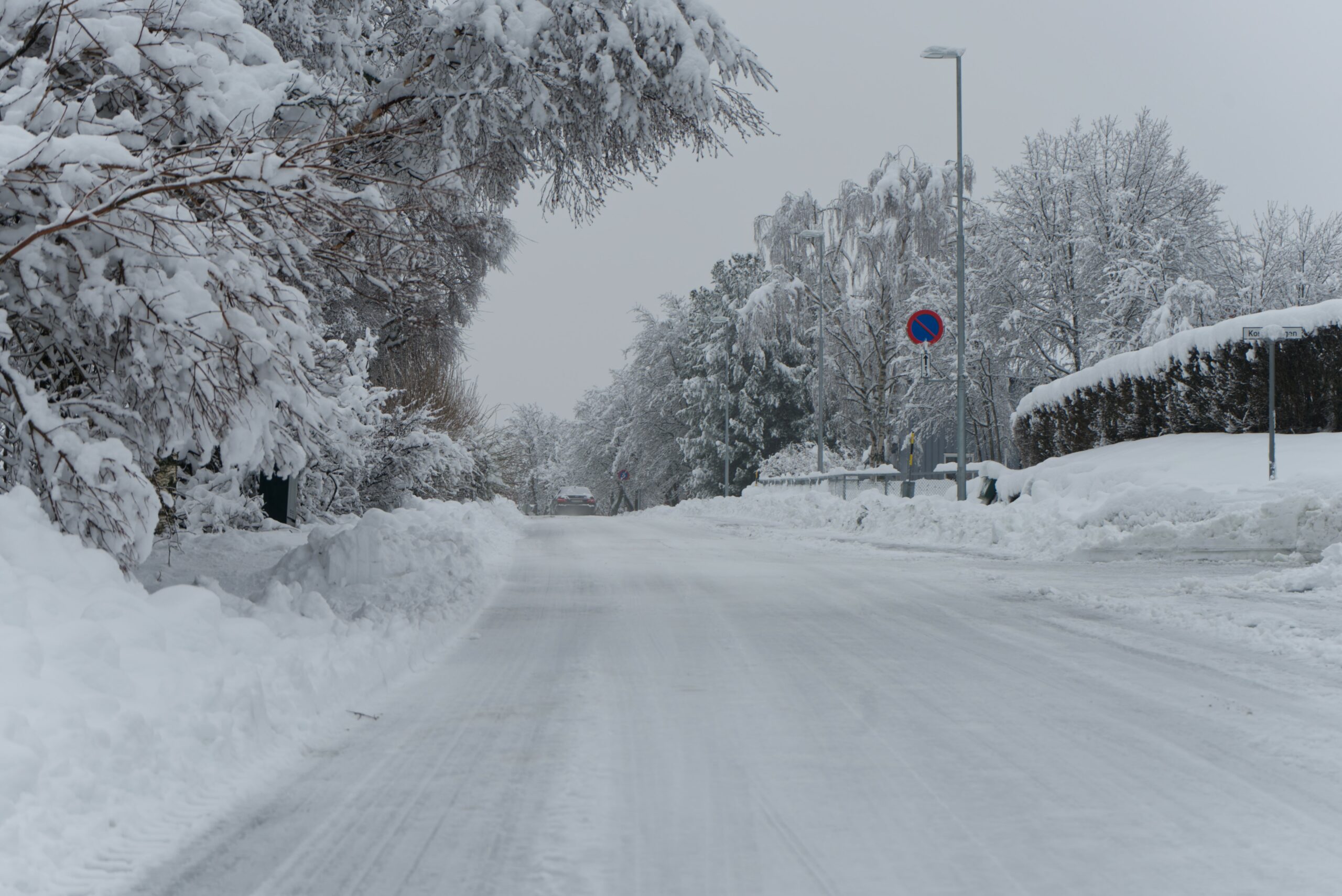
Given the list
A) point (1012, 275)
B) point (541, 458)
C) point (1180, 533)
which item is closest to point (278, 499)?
→ point (1180, 533)

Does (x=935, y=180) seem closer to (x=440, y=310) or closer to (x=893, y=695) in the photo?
(x=440, y=310)

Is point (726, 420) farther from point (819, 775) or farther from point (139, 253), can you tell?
point (819, 775)

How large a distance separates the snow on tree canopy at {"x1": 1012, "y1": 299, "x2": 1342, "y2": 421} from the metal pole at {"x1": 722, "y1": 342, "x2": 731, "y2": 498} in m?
28.5

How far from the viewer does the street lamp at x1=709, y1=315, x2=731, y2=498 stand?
55219 millimetres

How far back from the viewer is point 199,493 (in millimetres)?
15078

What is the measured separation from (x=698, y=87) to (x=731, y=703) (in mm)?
5714

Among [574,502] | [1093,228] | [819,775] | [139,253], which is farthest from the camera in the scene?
[574,502]

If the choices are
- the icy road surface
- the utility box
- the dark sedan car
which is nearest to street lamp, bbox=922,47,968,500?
the utility box

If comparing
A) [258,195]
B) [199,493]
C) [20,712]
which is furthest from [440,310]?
[20,712]

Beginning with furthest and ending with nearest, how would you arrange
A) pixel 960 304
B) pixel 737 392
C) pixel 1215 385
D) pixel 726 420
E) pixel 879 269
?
1. pixel 737 392
2. pixel 726 420
3. pixel 879 269
4. pixel 960 304
5. pixel 1215 385

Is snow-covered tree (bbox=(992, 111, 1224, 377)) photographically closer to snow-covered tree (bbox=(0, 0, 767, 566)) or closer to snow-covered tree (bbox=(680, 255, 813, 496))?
snow-covered tree (bbox=(680, 255, 813, 496))

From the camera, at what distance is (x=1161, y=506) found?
16.3 meters

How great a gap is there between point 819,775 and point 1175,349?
17651 mm

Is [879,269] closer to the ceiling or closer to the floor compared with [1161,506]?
closer to the ceiling
